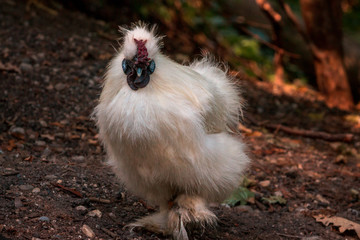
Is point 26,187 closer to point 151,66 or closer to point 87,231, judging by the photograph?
point 87,231

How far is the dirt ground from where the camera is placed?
14.3 ft

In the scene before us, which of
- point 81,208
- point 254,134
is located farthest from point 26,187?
point 254,134

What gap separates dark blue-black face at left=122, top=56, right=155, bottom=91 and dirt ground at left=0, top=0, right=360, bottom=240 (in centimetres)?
118

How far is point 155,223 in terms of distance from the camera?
4.39 meters

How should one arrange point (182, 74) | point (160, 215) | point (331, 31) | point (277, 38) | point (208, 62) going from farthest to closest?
point (277, 38) < point (331, 31) < point (208, 62) < point (160, 215) < point (182, 74)

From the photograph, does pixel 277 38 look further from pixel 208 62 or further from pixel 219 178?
pixel 219 178

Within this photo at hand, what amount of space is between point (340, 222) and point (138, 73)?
269cm

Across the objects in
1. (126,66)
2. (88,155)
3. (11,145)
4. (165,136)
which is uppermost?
(126,66)

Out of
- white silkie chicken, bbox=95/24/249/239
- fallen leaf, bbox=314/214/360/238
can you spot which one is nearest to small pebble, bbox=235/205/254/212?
fallen leaf, bbox=314/214/360/238

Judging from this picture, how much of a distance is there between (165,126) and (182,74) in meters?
0.53

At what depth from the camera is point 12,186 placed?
4469 mm

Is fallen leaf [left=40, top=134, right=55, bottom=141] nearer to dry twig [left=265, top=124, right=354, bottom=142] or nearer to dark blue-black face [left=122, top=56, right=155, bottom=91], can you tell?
dark blue-black face [left=122, top=56, right=155, bottom=91]

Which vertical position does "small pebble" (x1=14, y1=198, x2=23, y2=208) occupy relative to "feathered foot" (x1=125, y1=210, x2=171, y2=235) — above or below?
below

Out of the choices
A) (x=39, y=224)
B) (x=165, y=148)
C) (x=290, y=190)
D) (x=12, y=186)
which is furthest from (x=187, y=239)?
(x=290, y=190)
